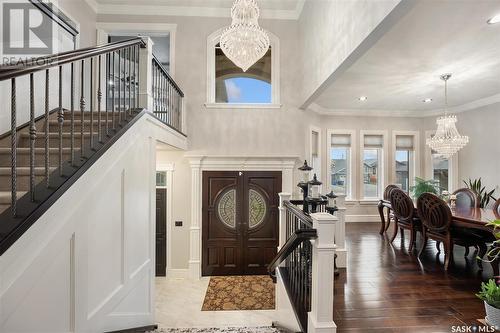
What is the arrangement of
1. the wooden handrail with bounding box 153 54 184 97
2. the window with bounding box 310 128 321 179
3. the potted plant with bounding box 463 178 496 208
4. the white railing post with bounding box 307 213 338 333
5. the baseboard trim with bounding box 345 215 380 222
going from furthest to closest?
the baseboard trim with bounding box 345 215 380 222
the window with bounding box 310 128 321 179
the potted plant with bounding box 463 178 496 208
the wooden handrail with bounding box 153 54 184 97
the white railing post with bounding box 307 213 338 333

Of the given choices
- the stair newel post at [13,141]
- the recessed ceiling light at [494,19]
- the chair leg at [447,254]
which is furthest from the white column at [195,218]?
the recessed ceiling light at [494,19]

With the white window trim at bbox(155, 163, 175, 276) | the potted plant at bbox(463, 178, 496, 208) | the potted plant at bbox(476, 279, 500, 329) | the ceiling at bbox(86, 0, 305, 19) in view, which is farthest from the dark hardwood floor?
the ceiling at bbox(86, 0, 305, 19)

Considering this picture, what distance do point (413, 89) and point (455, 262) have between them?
3.28 metres

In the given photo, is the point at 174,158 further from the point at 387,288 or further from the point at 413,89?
the point at 413,89

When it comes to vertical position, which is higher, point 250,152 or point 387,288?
point 250,152

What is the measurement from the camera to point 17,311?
1.34 m

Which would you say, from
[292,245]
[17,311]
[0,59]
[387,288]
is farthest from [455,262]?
[0,59]

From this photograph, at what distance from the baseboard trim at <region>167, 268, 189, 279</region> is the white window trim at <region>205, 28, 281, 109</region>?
3612 millimetres

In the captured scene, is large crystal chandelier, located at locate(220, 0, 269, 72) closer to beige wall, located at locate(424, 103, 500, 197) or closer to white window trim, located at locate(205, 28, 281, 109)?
white window trim, located at locate(205, 28, 281, 109)

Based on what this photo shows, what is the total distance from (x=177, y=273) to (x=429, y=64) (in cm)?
603

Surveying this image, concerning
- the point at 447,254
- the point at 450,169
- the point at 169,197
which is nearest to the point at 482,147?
the point at 450,169

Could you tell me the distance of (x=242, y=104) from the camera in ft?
17.5

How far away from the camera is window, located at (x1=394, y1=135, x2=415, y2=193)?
693 centimetres

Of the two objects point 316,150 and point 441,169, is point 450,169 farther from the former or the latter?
point 316,150
